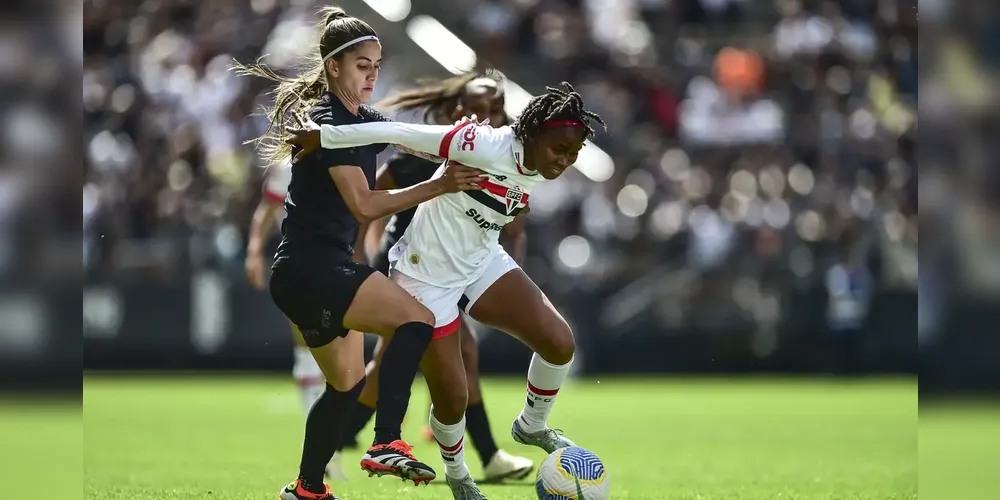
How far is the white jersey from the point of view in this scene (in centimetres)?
632

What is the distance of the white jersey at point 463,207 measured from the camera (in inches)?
249

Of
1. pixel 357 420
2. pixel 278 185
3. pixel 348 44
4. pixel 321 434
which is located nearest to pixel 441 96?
pixel 278 185

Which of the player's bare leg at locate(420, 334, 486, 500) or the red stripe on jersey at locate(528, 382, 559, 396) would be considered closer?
the player's bare leg at locate(420, 334, 486, 500)

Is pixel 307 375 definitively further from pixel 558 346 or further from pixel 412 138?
pixel 412 138

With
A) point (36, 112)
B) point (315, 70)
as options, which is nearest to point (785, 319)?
point (315, 70)

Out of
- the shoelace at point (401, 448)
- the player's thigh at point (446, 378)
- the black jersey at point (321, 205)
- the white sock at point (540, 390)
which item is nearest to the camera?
the shoelace at point (401, 448)

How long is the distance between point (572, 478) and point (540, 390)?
802 mm

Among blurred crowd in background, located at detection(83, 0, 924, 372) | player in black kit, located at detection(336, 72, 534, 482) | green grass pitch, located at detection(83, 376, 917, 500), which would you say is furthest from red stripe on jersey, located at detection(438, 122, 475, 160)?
blurred crowd in background, located at detection(83, 0, 924, 372)

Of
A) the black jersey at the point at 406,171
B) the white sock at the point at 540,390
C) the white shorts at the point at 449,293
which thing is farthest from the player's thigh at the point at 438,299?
the black jersey at the point at 406,171

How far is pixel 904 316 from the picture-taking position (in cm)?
1691

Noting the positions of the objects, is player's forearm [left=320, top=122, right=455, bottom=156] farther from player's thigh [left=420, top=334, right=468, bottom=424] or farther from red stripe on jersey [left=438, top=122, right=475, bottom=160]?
player's thigh [left=420, top=334, right=468, bottom=424]

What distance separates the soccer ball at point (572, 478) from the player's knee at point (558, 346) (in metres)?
0.62

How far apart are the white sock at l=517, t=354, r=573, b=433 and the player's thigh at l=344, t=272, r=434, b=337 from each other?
3.56 ft

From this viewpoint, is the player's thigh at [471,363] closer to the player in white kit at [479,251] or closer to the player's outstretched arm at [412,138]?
the player in white kit at [479,251]
